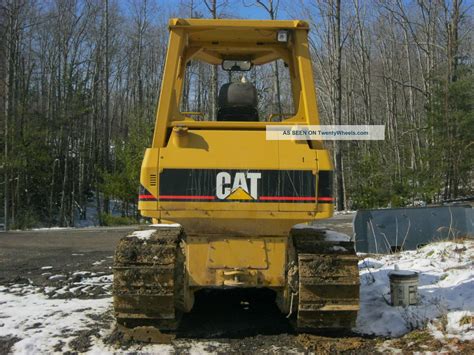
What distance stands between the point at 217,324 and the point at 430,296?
2249 mm

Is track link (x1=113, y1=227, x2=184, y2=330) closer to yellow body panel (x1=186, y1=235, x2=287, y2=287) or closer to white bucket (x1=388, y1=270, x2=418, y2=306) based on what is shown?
yellow body panel (x1=186, y1=235, x2=287, y2=287)

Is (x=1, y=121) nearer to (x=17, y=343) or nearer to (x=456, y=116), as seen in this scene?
(x=456, y=116)

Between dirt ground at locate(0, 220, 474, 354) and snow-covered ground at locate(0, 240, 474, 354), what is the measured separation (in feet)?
0.15

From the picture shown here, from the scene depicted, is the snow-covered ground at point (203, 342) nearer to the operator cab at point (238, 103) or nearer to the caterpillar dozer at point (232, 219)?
the caterpillar dozer at point (232, 219)

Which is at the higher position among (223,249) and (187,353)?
(223,249)

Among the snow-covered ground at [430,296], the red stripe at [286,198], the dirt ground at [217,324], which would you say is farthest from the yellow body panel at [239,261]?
the snow-covered ground at [430,296]

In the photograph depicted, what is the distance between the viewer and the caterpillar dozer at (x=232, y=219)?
4.18 metres

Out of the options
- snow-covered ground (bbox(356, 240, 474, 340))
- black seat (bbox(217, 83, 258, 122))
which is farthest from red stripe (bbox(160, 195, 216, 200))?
snow-covered ground (bbox(356, 240, 474, 340))

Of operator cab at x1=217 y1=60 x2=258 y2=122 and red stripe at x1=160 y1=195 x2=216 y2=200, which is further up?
operator cab at x1=217 y1=60 x2=258 y2=122

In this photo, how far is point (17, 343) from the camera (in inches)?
169

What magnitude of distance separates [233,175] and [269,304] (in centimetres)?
218

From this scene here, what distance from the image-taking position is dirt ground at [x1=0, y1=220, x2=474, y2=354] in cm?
423

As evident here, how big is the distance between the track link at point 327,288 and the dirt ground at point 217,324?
212mm

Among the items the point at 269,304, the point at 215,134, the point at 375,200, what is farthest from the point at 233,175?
the point at 375,200
